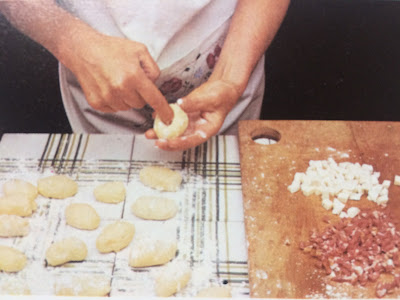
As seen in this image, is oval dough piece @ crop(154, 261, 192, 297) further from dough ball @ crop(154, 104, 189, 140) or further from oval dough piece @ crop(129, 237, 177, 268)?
dough ball @ crop(154, 104, 189, 140)

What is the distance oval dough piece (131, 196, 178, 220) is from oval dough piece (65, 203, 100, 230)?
0.06m

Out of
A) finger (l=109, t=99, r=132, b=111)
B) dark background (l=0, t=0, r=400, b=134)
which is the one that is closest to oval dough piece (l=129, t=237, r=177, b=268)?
finger (l=109, t=99, r=132, b=111)

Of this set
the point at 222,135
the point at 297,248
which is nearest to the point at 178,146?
the point at 222,135

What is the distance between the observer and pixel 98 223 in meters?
0.75

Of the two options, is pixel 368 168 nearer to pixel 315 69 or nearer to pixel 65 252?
pixel 315 69

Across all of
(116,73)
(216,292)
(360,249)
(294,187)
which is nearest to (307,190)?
(294,187)

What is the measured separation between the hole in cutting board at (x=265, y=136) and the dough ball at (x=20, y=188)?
36 centimetres

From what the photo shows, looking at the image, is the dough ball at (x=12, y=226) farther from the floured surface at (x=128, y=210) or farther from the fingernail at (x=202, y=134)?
the fingernail at (x=202, y=134)

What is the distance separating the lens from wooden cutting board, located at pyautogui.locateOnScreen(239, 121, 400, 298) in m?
0.67

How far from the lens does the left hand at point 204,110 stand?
0.84m

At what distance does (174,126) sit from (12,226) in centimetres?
27

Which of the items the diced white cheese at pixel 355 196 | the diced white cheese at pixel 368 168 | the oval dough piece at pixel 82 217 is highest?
the diced white cheese at pixel 368 168

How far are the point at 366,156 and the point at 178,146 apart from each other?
1.00 ft

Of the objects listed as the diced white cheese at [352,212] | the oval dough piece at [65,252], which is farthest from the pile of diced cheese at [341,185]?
the oval dough piece at [65,252]
